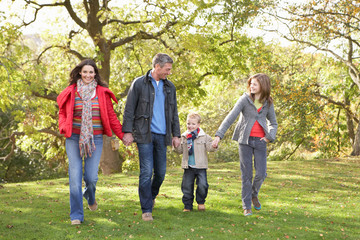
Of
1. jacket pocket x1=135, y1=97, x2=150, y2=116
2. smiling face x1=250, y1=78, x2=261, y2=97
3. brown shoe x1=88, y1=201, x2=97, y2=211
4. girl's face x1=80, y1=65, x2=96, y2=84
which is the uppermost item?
girl's face x1=80, y1=65, x2=96, y2=84

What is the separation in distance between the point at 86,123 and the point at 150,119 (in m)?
0.92

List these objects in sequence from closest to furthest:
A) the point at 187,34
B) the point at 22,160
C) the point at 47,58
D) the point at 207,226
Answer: the point at 207,226
the point at 187,34
the point at 47,58
the point at 22,160

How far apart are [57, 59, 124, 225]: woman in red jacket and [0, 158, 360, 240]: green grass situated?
65cm

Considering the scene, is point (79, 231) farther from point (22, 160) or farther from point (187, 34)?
point (22, 160)

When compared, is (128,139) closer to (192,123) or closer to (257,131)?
(192,123)

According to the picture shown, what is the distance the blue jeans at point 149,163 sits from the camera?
586 cm

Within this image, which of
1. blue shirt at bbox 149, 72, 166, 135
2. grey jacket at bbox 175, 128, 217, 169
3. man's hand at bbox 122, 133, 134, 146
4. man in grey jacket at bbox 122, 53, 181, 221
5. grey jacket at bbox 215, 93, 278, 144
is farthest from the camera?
grey jacket at bbox 175, 128, 217, 169

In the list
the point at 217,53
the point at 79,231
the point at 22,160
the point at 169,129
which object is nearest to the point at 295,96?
the point at 217,53

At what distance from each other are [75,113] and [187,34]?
10.2 m

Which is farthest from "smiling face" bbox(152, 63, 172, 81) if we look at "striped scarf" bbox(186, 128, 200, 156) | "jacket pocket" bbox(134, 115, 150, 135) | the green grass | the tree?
the tree

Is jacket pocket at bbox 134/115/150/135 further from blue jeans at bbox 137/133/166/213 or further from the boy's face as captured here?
the boy's face

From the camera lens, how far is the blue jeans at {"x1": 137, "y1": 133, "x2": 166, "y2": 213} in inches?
231

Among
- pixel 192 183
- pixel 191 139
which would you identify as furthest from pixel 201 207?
pixel 191 139

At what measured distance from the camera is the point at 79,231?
5418mm
